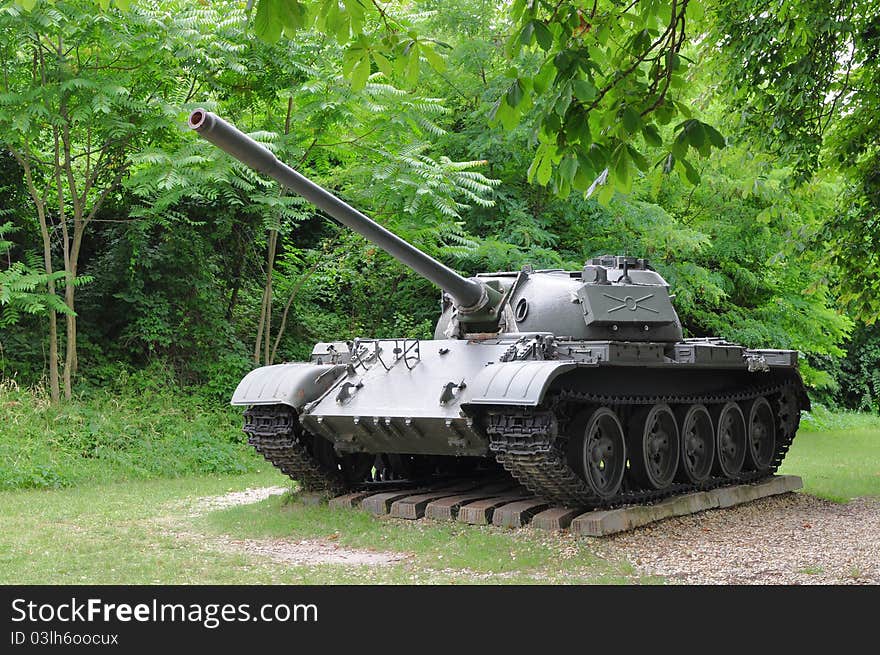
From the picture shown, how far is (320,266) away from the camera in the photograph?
2025cm

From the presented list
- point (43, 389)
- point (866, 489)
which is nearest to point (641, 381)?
point (866, 489)

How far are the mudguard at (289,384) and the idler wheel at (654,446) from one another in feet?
10.9

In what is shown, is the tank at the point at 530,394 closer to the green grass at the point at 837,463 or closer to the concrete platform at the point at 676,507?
the concrete platform at the point at 676,507

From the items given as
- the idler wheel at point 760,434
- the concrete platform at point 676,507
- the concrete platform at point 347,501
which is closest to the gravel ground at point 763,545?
the concrete platform at point 676,507

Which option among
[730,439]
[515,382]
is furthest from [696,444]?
[515,382]

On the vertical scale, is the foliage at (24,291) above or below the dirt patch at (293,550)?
above

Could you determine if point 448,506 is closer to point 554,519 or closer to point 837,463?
point 554,519

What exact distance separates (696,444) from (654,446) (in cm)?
106

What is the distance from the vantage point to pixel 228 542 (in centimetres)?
967

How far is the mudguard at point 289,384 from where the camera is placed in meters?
11.1

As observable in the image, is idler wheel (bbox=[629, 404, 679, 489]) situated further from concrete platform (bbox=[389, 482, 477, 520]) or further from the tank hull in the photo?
concrete platform (bbox=[389, 482, 477, 520])

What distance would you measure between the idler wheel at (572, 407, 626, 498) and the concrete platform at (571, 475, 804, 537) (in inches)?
12.7

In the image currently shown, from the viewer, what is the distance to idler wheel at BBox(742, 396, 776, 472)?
527 inches
